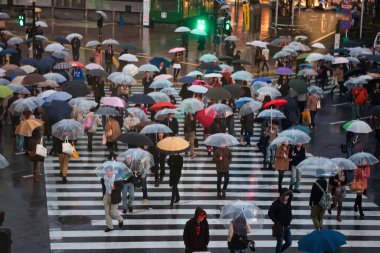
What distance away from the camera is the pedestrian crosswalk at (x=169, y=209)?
2017cm

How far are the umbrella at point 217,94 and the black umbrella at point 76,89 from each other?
13.4 feet

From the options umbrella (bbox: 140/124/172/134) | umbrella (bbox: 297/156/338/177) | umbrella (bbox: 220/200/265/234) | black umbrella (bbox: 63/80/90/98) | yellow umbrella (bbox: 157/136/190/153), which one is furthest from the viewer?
black umbrella (bbox: 63/80/90/98)

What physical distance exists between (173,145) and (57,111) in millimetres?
6124

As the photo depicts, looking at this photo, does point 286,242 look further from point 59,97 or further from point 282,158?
point 59,97

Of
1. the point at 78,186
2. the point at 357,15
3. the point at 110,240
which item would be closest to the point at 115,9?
the point at 357,15

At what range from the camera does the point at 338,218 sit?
73.1 feet

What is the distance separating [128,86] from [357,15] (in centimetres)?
3840

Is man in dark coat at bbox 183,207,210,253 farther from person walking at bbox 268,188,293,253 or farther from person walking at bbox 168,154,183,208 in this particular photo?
person walking at bbox 168,154,183,208

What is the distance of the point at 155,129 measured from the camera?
2423 cm

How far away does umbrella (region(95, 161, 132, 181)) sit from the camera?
66.2ft

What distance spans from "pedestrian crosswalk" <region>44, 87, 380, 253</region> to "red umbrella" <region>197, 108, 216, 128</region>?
123cm

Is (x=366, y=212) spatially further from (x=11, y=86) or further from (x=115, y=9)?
(x=115, y=9)

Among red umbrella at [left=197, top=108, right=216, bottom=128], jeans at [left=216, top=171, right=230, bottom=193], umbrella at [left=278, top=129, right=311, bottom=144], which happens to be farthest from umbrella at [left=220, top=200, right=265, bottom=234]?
red umbrella at [left=197, top=108, right=216, bottom=128]

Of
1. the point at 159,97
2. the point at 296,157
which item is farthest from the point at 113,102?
the point at 296,157
